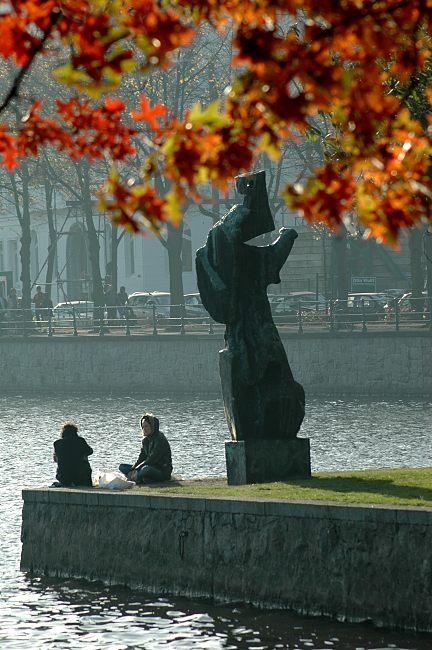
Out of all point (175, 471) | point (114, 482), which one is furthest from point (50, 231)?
point (114, 482)

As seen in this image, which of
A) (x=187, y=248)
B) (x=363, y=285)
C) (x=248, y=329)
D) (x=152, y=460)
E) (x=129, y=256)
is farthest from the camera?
(x=129, y=256)

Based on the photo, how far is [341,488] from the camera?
1540 centimetres

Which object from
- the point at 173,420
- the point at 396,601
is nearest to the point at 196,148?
the point at 396,601

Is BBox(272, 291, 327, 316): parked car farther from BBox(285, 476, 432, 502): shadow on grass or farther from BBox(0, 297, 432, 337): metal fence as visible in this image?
BBox(285, 476, 432, 502): shadow on grass

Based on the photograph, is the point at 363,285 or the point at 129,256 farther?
the point at 129,256

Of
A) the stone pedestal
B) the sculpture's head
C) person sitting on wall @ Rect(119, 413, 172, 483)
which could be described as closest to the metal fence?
person sitting on wall @ Rect(119, 413, 172, 483)

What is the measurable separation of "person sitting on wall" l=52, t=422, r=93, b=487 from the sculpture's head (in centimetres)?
266

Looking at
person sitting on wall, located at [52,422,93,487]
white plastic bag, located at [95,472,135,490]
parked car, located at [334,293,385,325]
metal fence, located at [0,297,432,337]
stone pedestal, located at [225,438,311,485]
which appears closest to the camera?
white plastic bag, located at [95,472,135,490]

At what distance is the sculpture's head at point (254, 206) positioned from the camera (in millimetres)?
17969

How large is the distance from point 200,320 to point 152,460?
1329 inches

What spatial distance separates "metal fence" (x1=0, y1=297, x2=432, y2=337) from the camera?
4662 cm

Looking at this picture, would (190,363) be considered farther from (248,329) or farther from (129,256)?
(129,256)

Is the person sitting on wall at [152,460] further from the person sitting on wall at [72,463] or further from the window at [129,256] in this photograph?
the window at [129,256]

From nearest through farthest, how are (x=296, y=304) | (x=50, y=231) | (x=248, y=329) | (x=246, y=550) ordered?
(x=246, y=550) → (x=248, y=329) → (x=296, y=304) → (x=50, y=231)
